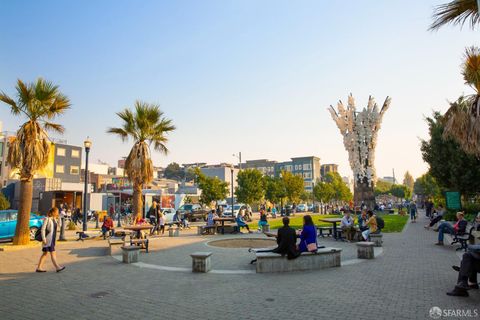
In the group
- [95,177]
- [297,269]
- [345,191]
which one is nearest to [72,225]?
[297,269]

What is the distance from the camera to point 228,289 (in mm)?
7117

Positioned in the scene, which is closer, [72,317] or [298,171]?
[72,317]

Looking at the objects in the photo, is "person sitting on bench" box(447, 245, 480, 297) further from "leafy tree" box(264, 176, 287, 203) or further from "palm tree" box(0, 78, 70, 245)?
"leafy tree" box(264, 176, 287, 203)

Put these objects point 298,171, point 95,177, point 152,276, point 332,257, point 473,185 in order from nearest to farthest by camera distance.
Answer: point 152,276, point 332,257, point 473,185, point 95,177, point 298,171

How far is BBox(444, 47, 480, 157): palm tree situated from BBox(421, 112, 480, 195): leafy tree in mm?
15428

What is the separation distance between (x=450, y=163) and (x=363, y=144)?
15.4 meters

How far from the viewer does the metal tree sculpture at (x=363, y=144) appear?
A: 38969mm

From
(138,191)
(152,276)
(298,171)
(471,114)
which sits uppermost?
(298,171)

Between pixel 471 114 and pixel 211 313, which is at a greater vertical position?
pixel 471 114

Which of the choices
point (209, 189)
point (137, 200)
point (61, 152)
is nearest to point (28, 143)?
point (137, 200)

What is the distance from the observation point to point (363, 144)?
39.7m

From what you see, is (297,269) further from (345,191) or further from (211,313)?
(345,191)

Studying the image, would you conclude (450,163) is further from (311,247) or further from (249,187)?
(249,187)

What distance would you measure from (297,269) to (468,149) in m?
6.09
